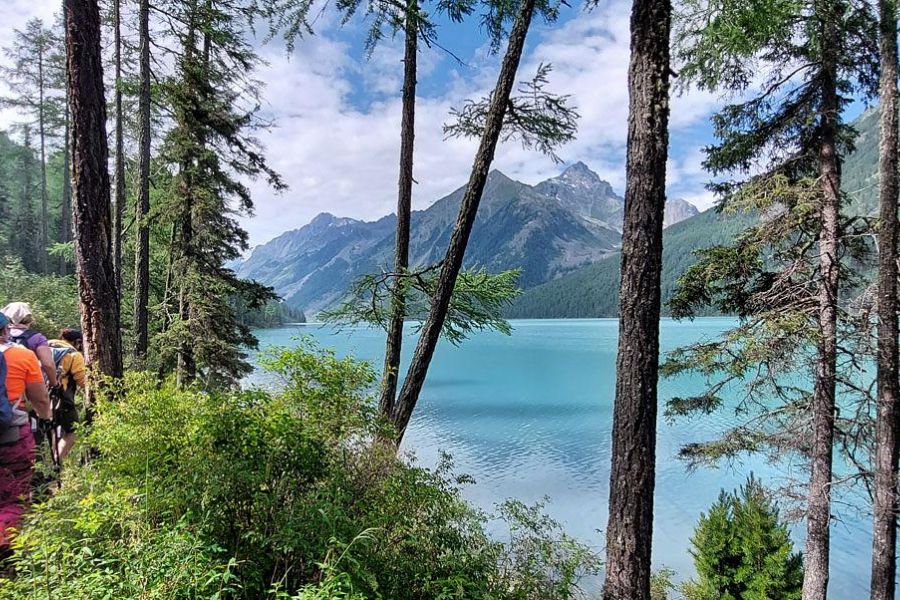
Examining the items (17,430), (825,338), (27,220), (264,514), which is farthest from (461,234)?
(27,220)

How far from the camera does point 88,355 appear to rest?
404cm

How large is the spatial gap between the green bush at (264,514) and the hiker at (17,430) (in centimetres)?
37

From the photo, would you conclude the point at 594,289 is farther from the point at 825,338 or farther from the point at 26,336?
the point at 26,336

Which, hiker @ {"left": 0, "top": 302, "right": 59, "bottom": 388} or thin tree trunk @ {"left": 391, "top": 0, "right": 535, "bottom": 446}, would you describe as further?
thin tree trunk @ {"left": 391, "top": 0, "right": 535, "bottom": 446}

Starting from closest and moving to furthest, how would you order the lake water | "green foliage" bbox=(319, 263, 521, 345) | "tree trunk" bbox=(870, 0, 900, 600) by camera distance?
"green foliage" bbox=(319, 263, 521, 345) → "tree trunk" bbox=(870, 0, 900, 600) → the lake water

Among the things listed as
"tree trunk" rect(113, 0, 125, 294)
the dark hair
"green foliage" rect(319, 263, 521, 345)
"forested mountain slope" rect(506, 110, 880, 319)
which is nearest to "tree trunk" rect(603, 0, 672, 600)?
"green foliage" rect(319, 263, 521, 345)

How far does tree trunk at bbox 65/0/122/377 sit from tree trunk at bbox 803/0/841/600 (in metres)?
7.97

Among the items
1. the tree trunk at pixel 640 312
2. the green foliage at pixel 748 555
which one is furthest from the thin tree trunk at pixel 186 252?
the green foliage at pixel 748 555

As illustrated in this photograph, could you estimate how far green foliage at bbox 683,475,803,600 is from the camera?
703cm

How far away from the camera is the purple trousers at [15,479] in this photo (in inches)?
106

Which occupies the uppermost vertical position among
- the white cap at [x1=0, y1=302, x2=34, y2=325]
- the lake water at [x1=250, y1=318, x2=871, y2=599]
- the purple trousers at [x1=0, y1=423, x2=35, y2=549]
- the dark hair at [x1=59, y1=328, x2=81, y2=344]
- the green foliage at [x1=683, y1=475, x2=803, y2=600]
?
the white cap at [x1=0, y1=302, x2=34, y2=325]

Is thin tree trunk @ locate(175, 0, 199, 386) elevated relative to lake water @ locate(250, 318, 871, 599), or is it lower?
elevated

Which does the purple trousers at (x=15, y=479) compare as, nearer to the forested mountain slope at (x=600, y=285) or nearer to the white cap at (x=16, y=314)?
the white cap at (x=16, y=314)

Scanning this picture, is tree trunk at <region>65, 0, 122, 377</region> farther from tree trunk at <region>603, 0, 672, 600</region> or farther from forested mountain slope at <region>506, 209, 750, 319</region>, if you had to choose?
forested mountain slope at <region>506, 209, 750, 319</region>
